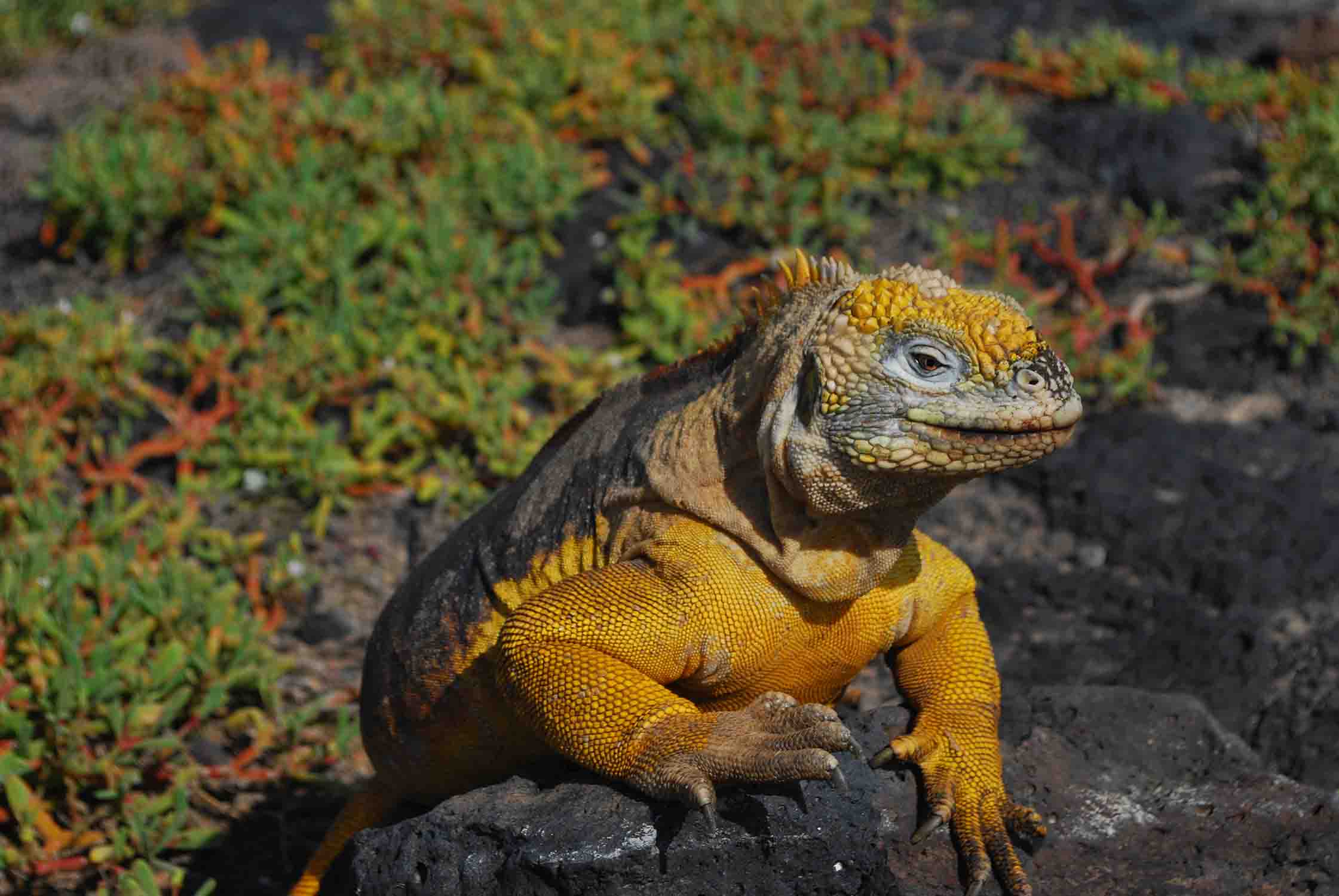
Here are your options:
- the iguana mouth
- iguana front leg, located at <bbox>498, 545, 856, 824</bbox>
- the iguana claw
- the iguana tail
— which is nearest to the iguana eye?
the iguana mouth

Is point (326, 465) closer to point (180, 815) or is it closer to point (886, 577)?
point (180, 815)

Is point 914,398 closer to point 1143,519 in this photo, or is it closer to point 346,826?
point 346,826

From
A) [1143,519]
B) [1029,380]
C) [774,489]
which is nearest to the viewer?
[1029,380]

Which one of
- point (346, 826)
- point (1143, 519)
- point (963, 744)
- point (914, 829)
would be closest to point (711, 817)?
point (914, 829)

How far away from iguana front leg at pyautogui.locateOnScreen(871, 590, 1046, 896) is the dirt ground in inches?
31.2

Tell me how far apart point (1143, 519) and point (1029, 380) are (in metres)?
2.91

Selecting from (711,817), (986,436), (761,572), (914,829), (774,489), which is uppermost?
(986,436)

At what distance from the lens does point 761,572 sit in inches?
121

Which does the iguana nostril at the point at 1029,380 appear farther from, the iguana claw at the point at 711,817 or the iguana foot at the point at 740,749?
the iguana claw at the point at 711,817

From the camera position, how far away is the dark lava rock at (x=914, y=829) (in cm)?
282

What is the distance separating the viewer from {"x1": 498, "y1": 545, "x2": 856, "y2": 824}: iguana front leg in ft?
9.09

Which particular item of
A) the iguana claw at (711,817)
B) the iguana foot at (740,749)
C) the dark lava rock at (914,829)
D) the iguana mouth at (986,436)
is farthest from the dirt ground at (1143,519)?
the iguana claw at (711,817)

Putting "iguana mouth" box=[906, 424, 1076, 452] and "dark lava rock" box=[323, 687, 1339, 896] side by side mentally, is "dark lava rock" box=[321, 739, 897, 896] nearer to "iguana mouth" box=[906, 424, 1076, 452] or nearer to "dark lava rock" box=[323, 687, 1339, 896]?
"dark lava rock" box=[323, 687, 1339, 896]

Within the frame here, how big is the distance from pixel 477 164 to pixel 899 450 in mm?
4828
